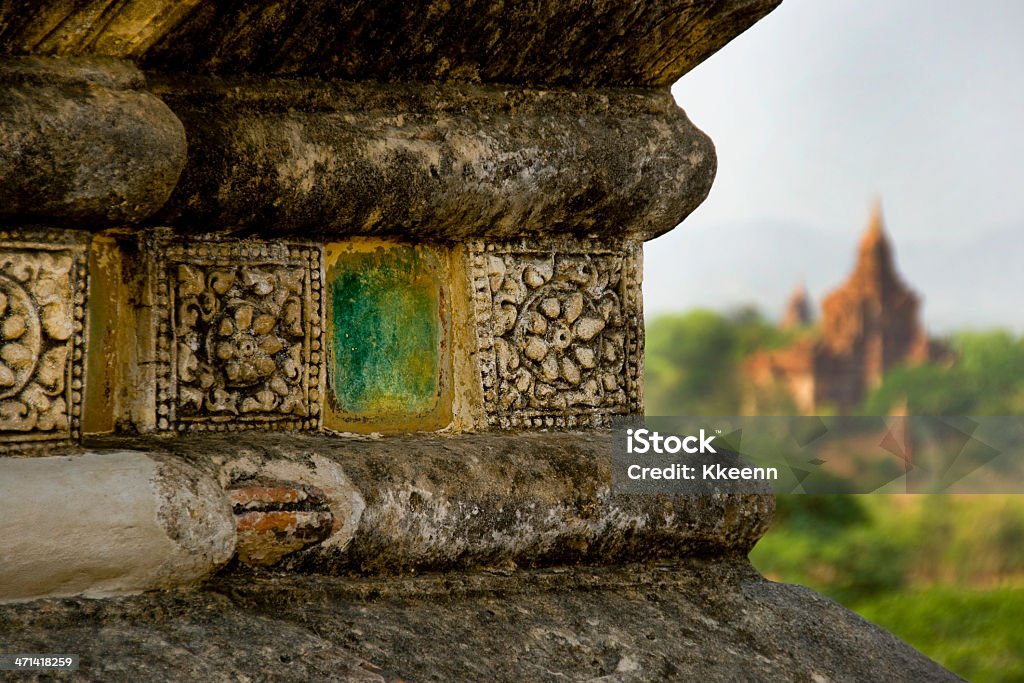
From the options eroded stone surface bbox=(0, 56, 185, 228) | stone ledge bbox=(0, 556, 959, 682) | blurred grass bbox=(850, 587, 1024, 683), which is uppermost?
eroded stone surface bbox=(0, 56, 185, 228)

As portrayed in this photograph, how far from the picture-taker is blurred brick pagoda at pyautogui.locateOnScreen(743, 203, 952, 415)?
3359 cm

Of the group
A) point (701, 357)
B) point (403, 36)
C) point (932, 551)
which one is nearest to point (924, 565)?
point (932, 551)

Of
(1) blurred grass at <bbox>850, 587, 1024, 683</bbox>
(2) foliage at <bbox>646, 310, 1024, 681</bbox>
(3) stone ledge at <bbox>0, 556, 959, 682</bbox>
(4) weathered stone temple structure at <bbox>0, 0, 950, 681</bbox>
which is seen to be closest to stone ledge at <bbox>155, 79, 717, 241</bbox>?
(4) weathered stone temple structure at <bbox>0, 0, 950, 681</bbox>

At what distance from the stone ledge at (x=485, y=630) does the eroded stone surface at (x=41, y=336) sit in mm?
355

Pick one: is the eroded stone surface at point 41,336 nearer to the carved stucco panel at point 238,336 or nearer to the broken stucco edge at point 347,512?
the broken stucco edge at point 347,512

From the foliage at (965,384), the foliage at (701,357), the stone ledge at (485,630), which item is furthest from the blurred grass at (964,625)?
the foliage at (701,357)

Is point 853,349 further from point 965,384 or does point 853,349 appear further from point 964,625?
point 964,625

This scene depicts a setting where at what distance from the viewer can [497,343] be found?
125 inches

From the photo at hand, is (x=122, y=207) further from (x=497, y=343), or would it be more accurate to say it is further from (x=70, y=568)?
(x=497, y=343)

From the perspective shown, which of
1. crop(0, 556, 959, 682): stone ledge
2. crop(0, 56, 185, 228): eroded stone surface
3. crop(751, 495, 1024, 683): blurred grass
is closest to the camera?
crop(0, 556, 959, 682): stone ledge

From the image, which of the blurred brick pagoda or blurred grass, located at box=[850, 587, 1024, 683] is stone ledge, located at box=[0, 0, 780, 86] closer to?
blurred grass, located at box=[850, 587, 1024, 683]

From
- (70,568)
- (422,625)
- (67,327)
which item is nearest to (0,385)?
(67,327)

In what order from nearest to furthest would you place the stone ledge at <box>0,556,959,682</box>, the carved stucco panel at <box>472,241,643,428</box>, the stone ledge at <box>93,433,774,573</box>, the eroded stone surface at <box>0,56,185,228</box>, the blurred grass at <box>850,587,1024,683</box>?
the stone ledge at <box>0,556,959,682</box> < the eroded stone surface at <box>0,56,185,228</box> < the stone ledge at <box>93,433,774,573</box> < the carved stucco panel at <box>472,241,643,428</box> < the blurred grass at <box>850,587,1024,683</box>

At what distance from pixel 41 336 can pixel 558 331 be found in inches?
45.0
